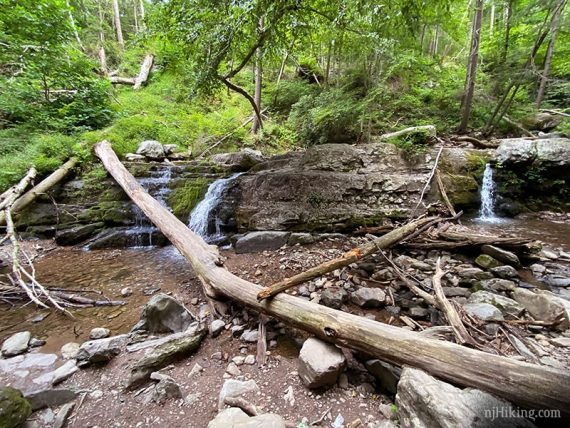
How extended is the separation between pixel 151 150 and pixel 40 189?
3188 mm

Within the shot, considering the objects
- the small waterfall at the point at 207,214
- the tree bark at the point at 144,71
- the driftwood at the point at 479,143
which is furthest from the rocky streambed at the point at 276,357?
the tree bark at the point at 144,71

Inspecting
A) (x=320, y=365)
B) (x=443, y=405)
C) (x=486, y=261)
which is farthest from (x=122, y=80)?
(x=443, y=405)

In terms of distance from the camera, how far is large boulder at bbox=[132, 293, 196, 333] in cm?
283

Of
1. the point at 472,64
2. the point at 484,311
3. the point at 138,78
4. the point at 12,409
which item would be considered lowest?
the point at 484,311

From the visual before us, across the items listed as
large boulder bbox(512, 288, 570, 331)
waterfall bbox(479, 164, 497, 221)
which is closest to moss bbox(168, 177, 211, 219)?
large boulder bbox(512, 288, 570, 331)

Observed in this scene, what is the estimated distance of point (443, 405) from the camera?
1353 millimetres

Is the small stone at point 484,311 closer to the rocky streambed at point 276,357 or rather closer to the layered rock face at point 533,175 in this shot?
the rocky streambed at point 276,357

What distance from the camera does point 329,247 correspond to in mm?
4652

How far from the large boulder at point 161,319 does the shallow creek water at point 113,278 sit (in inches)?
14.3

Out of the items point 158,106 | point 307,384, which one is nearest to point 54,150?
point 158,106

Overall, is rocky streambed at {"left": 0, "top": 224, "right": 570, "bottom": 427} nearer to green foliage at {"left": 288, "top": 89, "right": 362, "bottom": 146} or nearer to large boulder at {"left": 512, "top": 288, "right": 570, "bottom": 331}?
large boulder at {"left": 512, "top": 288, "right": 570, "bottom": 331}

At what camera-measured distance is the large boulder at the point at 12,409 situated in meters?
1.57

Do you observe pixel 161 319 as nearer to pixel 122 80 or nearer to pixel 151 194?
pixel 151 194

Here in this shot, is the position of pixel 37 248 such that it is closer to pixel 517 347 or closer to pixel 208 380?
pixel 208 380
